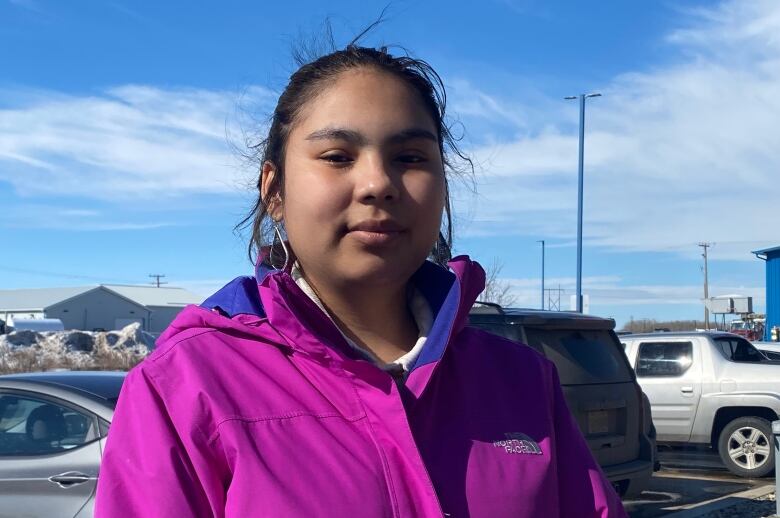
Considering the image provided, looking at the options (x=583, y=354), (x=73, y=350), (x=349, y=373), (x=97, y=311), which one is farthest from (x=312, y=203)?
(x=97, y=311)

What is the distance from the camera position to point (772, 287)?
38812 millimetres

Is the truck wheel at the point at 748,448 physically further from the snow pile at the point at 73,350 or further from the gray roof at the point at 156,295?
the gray roof at the point at 156,295

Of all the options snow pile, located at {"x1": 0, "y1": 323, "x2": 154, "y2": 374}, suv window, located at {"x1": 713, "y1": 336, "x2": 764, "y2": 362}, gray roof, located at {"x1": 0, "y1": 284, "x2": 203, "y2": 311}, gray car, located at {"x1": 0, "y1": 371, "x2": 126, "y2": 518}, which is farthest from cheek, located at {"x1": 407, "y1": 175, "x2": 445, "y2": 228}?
gray roof, located at {"x1": 0, "y1": 284, "x2": 203, "y2": 311}

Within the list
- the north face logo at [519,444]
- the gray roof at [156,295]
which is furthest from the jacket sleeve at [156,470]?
the gray roof at [156,295]

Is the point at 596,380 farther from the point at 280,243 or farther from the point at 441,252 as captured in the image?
the point at 280,243

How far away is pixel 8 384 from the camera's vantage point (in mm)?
5934

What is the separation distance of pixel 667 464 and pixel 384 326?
444 inches

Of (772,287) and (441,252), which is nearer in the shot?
(441,252)

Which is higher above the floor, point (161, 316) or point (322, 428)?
point (161, 316)

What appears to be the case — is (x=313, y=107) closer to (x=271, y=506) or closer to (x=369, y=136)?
(x=369, y=136)

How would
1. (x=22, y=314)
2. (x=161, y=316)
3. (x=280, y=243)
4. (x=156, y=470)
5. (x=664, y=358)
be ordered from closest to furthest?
(x=156, y=470)
(x=280, y=243)
(x=664, y=358)
(x=22, y=314)
(x=161, y=316)

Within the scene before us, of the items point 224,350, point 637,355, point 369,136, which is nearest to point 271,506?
point 224,350

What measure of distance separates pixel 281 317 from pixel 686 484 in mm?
10364

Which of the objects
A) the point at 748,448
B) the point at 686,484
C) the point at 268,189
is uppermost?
the point at 268,189
